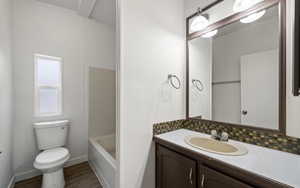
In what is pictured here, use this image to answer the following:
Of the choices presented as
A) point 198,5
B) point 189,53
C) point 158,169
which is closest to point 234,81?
point 189,53

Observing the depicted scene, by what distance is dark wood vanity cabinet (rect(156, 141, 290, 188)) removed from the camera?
0.73 metres

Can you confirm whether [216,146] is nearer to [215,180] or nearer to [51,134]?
[215,180]

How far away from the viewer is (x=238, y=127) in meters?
1.22

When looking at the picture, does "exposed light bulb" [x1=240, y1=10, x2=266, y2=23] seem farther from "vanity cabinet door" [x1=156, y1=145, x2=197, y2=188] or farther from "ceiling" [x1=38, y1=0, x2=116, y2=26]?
"ceiling" [x1=38, y1=0, x2=116, y2=26]


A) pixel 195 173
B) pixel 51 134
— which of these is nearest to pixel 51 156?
pixel 51 134

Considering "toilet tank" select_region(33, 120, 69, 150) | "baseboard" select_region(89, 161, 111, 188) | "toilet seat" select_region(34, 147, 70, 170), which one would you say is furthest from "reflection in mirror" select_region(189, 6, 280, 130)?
"toilet tank" select_region(33, 120, 69, 150)

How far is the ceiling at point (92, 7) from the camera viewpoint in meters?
2.14

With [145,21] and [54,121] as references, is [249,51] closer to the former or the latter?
[145,21]

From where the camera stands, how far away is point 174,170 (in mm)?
1172

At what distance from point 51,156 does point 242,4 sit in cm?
279

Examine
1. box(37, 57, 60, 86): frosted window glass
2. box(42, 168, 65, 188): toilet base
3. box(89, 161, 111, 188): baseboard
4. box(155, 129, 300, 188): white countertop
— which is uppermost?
box(37, 57, 60, 86): frosted window glass

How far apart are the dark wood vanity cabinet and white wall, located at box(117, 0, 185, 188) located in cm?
17

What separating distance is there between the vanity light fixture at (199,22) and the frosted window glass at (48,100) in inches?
96.8

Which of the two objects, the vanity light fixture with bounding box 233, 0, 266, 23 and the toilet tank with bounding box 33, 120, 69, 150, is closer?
the vanity light fixture with bounding box 233, 0, 266, 23
